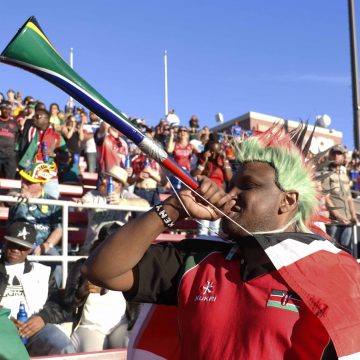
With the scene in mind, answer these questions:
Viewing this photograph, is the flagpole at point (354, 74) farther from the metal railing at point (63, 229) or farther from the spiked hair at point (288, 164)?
the spiked hair at point (288, 164)

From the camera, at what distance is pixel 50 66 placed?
1786 millimetres

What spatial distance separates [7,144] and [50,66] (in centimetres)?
693

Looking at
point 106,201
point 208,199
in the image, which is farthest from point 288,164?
point 106,201

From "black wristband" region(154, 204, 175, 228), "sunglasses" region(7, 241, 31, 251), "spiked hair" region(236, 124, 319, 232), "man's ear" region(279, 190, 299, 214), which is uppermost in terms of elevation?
"spiked hair" region(236, 124, 319, 232)

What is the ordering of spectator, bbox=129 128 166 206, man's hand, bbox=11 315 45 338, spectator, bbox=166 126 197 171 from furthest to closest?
spectator, bbox=166 126 197 171
spectator, bbox=129 128 166 206
man's hand, bbox=11 315 45 338

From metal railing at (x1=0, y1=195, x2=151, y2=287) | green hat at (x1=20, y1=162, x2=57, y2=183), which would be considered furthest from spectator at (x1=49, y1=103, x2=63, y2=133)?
metal railing at (x1=0, y1=195, x2=151, y2=287)

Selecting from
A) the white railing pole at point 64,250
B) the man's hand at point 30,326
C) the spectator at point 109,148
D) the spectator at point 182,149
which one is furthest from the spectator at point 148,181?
the man's hand at point 30,326

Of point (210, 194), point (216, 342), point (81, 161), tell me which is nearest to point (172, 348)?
point (216, 342)

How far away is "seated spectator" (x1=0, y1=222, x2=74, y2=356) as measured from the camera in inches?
169

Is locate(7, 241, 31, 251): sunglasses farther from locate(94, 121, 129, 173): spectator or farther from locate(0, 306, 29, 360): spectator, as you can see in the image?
locate(94, 121, 129, 173): spectator

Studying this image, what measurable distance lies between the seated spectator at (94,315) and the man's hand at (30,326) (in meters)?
0.41

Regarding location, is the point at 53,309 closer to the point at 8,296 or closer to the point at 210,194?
the point at 8,296

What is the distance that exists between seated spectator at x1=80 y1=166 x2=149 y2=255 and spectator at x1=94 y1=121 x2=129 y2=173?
3.34ft

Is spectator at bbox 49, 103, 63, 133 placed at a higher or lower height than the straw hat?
higher
